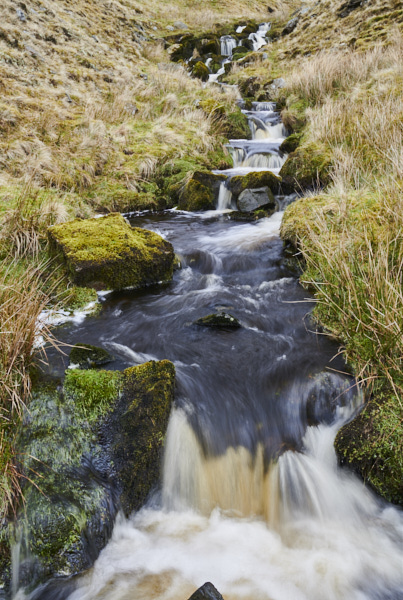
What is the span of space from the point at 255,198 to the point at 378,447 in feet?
19.2

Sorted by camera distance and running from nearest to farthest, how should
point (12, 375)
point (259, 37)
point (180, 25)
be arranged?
point (12, 375), point (180, 25), point (259, 37)

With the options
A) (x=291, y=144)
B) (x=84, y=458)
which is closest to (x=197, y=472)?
(x=84, y=458)

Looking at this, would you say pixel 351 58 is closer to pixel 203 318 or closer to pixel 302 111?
pixel 302 111

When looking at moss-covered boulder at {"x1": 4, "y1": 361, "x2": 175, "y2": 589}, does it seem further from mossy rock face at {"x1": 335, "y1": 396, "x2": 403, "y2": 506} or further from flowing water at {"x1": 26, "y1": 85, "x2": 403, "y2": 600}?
mossy rock face at {"x1": 335, "y1": 396, "x2": 403, "y2": 506}

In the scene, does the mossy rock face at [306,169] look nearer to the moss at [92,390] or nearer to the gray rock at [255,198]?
the gray rock at [255,198]

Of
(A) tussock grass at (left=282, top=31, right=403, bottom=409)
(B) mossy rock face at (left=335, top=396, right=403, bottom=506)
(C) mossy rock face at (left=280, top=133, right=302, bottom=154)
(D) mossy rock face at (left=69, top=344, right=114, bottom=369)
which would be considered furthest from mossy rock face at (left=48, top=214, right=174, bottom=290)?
(C) mossy rock face at (left=280, top=133, right=302, bottom=154)

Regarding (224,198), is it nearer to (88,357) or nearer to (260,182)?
(260,182)

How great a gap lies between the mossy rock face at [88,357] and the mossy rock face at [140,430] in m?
0.42

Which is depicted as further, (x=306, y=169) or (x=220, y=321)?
(x=306, y=169)

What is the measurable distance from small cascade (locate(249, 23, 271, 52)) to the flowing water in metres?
23.7

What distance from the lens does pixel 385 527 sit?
233 centimetres

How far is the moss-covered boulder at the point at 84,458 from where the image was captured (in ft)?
6.64

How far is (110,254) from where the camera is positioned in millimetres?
4746

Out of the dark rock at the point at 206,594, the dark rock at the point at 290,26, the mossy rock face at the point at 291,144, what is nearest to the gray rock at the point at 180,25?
the dark rock at the point at 290,26
